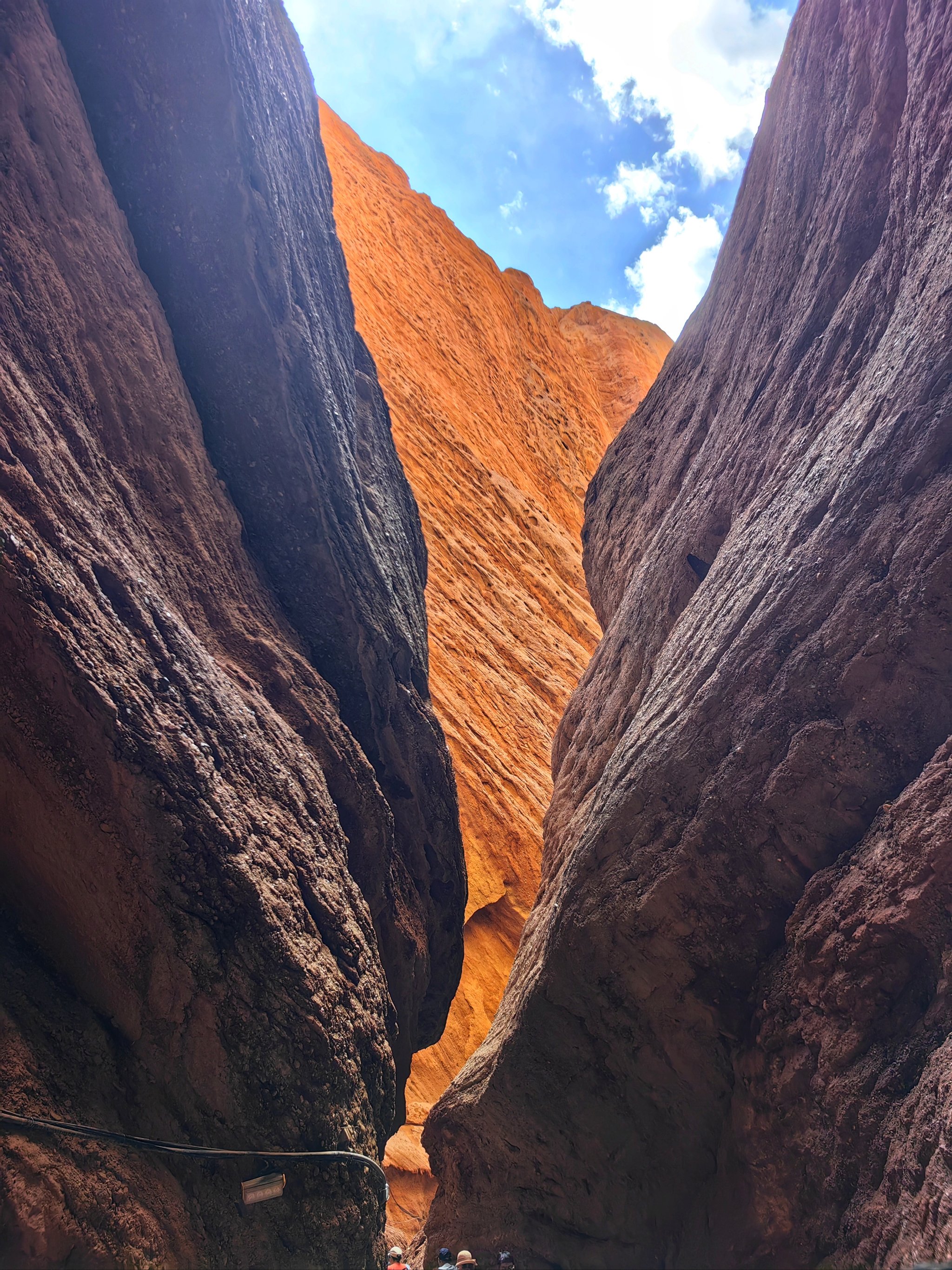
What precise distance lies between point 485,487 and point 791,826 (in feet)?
71.6

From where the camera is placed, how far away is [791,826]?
3900 millimetres

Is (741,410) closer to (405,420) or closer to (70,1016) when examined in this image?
(70,1016)

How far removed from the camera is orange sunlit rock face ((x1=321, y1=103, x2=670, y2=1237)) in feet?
44.9

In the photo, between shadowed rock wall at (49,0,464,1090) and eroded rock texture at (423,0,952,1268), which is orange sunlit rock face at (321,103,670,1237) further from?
eroded rock texture at (423,0,952,1268)

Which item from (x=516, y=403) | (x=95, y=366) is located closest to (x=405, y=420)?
(x=516, y=403)

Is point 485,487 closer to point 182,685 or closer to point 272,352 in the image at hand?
point 272,352

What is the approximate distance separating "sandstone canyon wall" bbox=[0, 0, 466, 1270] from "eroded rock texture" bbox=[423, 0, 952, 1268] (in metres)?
1.38

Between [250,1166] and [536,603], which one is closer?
[250,1166]

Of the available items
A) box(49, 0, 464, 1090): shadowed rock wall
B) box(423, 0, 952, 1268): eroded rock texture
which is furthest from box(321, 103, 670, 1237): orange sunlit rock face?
box(423, 0, 952, 1268): eroded rock texture

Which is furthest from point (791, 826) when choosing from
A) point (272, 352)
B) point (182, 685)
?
point (272, 352)

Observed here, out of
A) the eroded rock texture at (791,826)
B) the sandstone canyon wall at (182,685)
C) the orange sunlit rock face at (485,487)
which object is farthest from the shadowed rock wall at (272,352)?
the orange sunlit rock face at (485,487)

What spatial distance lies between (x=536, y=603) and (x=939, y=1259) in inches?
770

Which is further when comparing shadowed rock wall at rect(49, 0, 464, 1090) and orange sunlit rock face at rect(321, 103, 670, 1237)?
orange sunlit rock face at rect(321, 103, 670, 1237)

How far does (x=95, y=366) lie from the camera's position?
4223 mm
